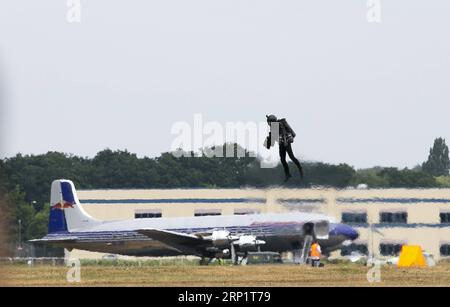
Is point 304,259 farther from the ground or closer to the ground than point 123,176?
closer to the ground

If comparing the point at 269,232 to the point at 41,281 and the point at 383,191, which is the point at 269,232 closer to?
the point at 383,191

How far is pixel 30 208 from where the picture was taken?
210 ft

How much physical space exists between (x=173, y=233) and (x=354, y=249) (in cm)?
2328

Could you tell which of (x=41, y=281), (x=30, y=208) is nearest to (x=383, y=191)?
(x=41, y=281)

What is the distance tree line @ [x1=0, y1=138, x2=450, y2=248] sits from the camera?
40500 mm

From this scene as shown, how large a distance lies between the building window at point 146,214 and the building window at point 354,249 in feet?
41.9

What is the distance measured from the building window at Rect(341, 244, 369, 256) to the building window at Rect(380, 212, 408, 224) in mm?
1835

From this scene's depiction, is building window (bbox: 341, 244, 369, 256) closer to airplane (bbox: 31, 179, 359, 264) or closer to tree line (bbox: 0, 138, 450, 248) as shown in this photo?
tree line (bbox: 0, 138, 450, 248)

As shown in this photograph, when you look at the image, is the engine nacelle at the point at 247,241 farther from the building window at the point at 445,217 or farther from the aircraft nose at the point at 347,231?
Result: the building window at the point at 445,217

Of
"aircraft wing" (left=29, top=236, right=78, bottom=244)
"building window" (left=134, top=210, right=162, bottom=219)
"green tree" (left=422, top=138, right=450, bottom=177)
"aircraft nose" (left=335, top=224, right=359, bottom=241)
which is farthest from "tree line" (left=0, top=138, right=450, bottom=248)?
"building window" (left=134, top=210, right=162, bottom=219)

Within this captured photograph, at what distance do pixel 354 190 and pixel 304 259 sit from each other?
11603 mm

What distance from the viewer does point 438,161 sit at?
1972 inches

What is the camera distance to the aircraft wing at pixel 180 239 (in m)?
70.5
